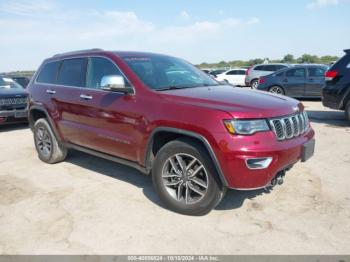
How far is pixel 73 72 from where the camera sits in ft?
17.9

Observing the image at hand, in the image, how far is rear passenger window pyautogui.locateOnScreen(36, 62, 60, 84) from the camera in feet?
19.4

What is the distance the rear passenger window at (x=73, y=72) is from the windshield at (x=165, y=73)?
87cm

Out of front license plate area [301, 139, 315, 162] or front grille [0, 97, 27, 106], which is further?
front grille [0, 97, 27, 106]

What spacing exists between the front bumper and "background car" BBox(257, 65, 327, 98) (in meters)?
11.5

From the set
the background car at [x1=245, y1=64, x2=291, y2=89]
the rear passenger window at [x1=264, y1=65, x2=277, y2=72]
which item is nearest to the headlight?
the background car at [x1=245, y1=64, x2=291, y2=89]

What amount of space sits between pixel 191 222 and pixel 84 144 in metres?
2.19

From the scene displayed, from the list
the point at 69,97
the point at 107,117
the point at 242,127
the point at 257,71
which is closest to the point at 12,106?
the point at 69,97

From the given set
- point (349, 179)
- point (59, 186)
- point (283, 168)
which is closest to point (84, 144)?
point (59, 186)

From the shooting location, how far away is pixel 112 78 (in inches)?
166

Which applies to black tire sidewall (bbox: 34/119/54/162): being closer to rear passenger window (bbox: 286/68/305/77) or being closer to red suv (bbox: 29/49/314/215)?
red suv (bbox: 29/49/314/215)

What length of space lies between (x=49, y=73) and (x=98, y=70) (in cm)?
151

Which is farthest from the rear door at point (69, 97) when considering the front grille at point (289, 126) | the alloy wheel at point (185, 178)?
the front grille at point (289, 126)

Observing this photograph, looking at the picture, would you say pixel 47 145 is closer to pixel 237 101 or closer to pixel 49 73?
pixel 49 73

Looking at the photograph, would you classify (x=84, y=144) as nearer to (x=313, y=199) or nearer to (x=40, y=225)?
(x=40, y=225)
